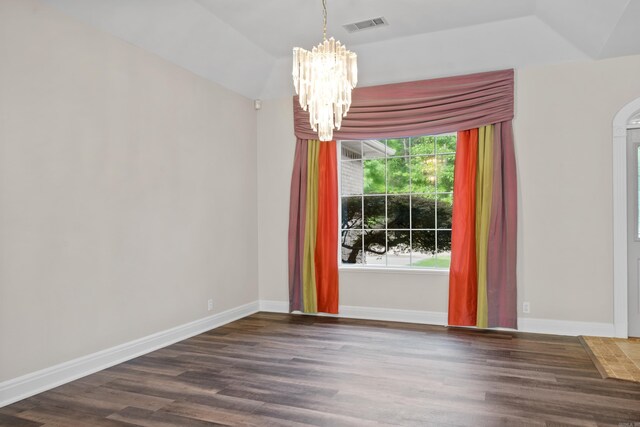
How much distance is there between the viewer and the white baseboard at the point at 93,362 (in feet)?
9.58

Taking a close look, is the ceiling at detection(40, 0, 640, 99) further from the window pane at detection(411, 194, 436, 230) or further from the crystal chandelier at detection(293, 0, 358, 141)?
the window pane at detection(411, 194, 436, 230)

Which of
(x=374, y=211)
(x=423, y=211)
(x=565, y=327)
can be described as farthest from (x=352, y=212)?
(x=565, y=327)

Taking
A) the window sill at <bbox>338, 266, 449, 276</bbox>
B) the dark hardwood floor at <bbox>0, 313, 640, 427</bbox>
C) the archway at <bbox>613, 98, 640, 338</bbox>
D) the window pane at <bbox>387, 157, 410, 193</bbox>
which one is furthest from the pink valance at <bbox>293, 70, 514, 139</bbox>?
the dark hardwood floor at <bbox>0, 313, 640, 427</bbox>

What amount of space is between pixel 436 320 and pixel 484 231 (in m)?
1.11

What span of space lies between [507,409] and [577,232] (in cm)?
241

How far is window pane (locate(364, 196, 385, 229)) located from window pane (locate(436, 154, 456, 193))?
703 millimetres

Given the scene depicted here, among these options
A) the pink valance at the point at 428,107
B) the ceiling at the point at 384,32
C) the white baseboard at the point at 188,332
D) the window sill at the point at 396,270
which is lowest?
the white baseboard at the point at 188,332

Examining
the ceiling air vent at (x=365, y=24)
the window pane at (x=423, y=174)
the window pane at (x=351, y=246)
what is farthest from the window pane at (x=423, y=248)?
the ceiling air vent at (x=365, y=24)

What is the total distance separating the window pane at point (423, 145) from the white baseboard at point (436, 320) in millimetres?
1827

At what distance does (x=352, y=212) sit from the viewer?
5.50m

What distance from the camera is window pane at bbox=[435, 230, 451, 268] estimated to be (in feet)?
16.5

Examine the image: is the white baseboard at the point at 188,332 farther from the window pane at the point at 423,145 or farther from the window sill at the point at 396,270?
the window pane at the point at 423,145

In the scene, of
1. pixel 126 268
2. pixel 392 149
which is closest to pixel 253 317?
pixel 126 268

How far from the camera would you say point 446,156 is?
5.07 m
